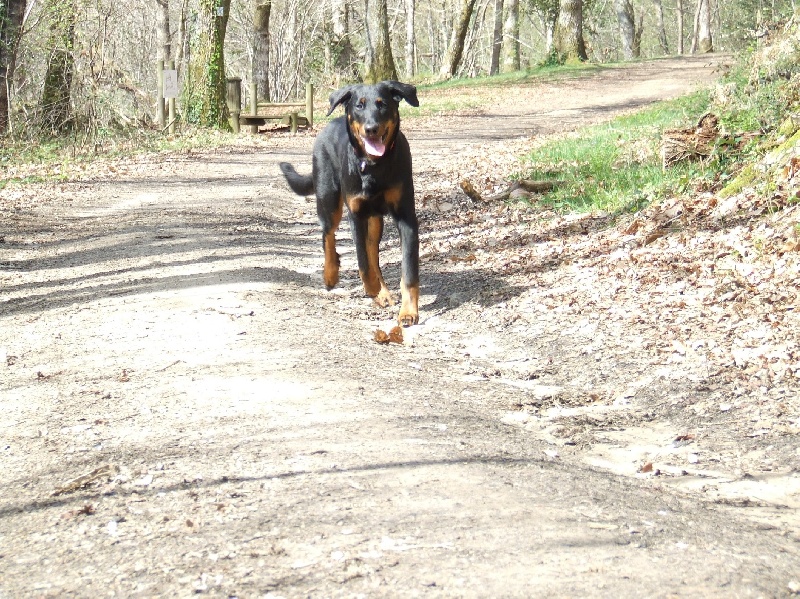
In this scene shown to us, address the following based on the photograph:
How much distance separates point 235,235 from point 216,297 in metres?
3.11

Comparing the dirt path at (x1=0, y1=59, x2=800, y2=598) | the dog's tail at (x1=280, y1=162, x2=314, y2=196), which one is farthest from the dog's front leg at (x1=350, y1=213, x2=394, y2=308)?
the dog's tail at (x1=280, y1=162, x2=314, y2=196)

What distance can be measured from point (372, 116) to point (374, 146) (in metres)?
0.20

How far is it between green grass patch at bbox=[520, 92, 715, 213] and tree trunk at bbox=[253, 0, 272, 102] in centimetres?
1450

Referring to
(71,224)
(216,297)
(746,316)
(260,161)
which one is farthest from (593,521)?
(260,161)

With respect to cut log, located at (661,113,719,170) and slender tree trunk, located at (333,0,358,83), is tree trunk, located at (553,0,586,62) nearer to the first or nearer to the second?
slender tree trunk, located at (333,0,358,83)

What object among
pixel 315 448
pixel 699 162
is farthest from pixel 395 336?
pixel 699 162

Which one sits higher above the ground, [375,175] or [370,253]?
[375,175]

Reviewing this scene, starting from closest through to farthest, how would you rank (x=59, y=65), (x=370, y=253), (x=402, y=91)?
1. (x=402, y=91)
2. (x=370, y=253)
3. (x=59, y=65)

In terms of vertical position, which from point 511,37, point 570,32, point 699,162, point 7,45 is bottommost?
point 699,162

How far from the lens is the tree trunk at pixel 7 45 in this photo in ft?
60.0

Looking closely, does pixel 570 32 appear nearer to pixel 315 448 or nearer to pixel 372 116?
pixel 372 116

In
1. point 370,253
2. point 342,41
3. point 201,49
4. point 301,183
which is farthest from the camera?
point 342,41

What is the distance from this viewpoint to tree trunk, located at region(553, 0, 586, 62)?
34.5 metres

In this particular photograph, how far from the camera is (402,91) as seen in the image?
682cm
